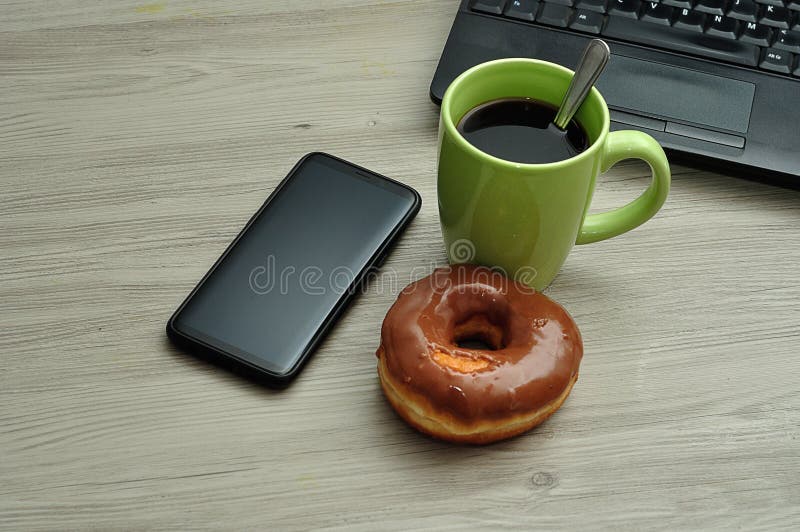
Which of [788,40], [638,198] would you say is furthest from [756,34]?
[638,198]

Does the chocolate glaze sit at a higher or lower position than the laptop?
lower

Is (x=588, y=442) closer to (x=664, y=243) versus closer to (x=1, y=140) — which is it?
(x=664, y=243)

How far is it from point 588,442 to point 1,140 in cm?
56

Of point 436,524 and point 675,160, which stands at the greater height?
point 675,160

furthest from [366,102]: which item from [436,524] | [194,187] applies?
[436,524]

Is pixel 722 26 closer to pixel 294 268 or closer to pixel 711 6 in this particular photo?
pixel 711 6

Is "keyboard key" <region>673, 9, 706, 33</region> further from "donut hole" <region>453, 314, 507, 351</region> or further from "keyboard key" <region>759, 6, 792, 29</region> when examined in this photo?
"donut hole" <region>453, 314, 507, 351</region>

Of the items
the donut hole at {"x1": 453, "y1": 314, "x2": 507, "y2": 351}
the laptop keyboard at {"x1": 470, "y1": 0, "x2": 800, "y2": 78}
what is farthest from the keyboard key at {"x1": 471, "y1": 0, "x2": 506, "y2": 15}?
the donut hole at {"x1": 453, "y1": 314, "x2": 507, "y2": 351}

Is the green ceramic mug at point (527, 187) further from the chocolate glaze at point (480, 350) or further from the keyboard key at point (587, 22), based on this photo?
the keyboard key at point (587, 22)

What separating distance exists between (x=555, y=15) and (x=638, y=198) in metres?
0.24

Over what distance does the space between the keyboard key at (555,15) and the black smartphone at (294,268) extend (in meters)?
0.22

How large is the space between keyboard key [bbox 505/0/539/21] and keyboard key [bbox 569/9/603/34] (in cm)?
4

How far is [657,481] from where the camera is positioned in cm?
52

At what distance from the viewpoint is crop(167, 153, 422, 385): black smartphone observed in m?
0.56
